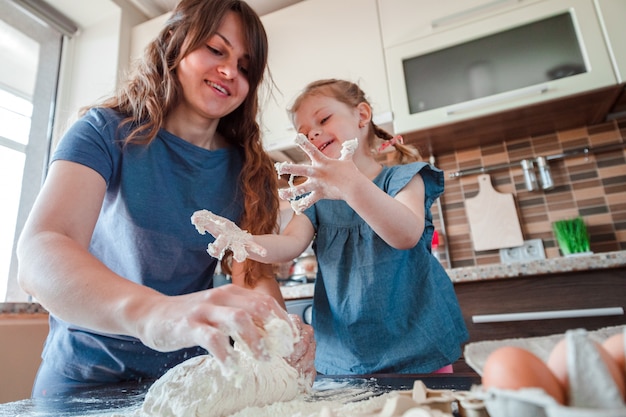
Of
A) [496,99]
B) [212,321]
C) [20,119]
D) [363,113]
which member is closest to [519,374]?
[212,321]

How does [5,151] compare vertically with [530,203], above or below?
above

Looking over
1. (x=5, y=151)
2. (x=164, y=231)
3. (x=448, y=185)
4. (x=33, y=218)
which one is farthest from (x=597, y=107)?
(x=5, y=151)

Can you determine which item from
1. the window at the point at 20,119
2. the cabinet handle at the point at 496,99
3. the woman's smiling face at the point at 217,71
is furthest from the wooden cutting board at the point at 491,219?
the window at the point at 20,119

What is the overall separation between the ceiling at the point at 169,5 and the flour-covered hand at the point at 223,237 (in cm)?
171

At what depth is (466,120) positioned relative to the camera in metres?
1.50

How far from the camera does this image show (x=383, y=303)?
72 cm

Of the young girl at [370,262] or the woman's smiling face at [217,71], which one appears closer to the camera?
the young girl at [370,262]

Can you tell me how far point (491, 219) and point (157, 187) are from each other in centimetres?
141

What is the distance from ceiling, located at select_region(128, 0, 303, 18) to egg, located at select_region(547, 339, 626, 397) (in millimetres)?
2067

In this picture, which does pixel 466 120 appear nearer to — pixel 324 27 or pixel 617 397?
pixel 324 27

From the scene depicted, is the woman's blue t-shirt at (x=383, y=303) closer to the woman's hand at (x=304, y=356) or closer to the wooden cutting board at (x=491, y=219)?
the woman's hand at (x=304, y=356)

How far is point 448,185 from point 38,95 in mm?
1955

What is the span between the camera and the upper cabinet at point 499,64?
1.38 m

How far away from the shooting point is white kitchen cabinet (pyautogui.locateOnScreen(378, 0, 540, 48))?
1499 millimetres
